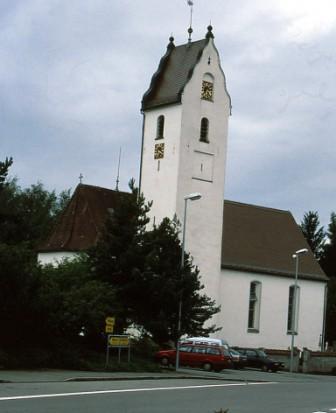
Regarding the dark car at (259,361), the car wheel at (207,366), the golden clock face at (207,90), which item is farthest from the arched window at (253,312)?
the car wheel at (207,366)

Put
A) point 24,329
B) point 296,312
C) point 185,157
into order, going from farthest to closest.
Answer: point 296,312
point 185,157
point 24,329

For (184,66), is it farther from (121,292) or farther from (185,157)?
(121,292)

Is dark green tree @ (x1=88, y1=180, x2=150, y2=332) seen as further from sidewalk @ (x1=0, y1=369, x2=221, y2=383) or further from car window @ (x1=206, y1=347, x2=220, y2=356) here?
car window @ (x1=206, y1=347, x2=220, y2=356)

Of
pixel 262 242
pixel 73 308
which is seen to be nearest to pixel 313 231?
pixel 262 242

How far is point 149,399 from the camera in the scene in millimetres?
21672

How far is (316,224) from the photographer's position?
103375mm

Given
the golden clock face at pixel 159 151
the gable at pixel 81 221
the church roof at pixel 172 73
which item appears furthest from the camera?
the gable at pixel 81 221

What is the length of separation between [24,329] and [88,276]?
7203 millimetres

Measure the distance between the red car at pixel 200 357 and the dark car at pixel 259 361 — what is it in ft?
32.9

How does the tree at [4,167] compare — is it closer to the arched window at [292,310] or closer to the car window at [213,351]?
the car window at [213,351]

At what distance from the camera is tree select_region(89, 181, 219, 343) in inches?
1599

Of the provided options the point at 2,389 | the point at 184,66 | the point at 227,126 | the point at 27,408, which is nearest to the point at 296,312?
the point at 227,126

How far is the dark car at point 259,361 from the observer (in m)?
56.8

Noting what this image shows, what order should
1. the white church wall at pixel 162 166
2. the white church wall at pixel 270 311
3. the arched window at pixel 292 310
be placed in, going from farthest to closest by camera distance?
the arched window at pixel 292 310 → the white church wall at pixel 270 311 → the white church wall at pixel 162 166
